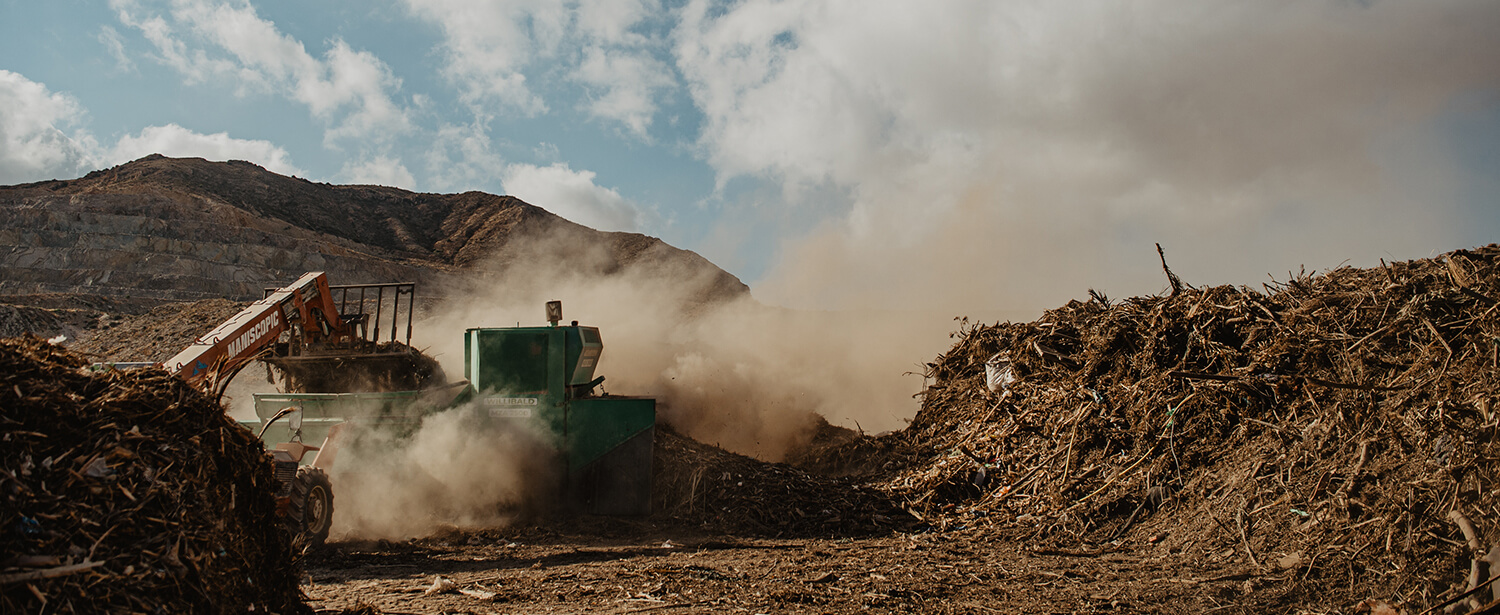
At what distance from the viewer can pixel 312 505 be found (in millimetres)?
7859

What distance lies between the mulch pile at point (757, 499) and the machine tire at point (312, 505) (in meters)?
3.77

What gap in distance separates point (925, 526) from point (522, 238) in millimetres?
55932

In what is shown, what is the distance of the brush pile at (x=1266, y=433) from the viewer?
5.58 metres

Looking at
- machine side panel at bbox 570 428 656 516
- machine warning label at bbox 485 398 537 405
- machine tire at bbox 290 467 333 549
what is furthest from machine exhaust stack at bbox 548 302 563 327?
machine tire at bbox 290 467 333 549

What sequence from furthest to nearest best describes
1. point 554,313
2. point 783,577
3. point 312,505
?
point 554,313 < point 312,505 < point 783,577

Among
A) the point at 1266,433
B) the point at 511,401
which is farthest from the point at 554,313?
the point at 1266,433

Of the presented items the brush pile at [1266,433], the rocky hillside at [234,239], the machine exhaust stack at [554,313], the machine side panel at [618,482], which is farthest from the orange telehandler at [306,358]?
the rocky hillside at [234,239]

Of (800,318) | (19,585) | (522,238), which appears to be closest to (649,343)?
(800,318)

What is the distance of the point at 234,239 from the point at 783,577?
153 feet

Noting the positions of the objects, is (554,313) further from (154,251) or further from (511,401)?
(154,251)

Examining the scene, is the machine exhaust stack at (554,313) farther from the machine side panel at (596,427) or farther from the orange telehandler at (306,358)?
the orange telehandler at (306,358)

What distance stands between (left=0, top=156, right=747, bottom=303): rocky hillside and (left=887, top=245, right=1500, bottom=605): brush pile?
36.6 meters

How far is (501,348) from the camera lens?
1020cm

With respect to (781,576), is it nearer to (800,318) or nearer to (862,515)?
(862,515)
